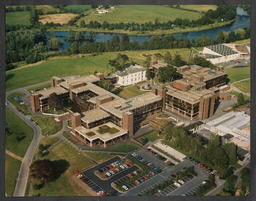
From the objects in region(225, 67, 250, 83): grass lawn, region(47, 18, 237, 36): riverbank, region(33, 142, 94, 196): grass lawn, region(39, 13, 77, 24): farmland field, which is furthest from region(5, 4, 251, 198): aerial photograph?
region(39, 13, 77, 24): farmland field

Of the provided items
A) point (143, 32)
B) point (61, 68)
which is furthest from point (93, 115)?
point (143, 32)

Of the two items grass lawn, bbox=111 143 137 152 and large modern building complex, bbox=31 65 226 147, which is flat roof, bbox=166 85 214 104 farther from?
grass lawn, bbox=111 143 137 152

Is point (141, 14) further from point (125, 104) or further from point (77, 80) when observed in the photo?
point (125, 104)

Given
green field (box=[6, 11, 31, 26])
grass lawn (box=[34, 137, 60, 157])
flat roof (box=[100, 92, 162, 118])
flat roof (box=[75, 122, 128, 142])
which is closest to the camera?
flat roof (box=[75, 122, 128, 142])

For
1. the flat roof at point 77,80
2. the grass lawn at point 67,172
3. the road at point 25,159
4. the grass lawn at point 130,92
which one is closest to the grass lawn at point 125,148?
the grass lawn at point 67,172

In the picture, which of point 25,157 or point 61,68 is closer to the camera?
point 25,157

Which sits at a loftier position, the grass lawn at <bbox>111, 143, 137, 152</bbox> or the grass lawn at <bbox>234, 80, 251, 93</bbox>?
the grass lawn at <bbox>234, 80, 251, 93</bbox>

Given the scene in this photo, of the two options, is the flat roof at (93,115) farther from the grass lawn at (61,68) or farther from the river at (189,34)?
the river at (189,34)
